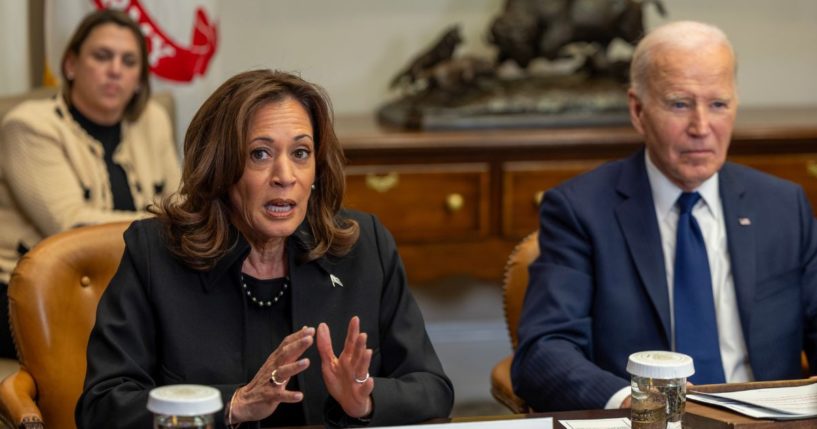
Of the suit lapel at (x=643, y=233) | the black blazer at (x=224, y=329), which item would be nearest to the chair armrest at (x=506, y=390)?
the suit lapel at (x=643, y=233)

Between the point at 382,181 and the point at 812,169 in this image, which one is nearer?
the point at 382,181

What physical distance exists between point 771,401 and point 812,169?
2.89 m

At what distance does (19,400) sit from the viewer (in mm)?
2416

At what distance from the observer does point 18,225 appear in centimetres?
397

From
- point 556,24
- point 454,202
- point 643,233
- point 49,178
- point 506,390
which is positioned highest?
point 556,24

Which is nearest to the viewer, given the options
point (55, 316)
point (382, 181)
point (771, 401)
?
point (771, 401)

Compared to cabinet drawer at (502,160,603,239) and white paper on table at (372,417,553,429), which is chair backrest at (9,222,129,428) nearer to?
white paper on table at (372,417,553,429)

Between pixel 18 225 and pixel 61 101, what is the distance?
0.47m

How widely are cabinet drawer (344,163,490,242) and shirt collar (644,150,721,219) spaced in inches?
68.5

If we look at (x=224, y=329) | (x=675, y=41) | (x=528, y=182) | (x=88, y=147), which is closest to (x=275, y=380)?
(x=224, y=329)

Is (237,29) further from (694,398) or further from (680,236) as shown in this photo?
(694,398)

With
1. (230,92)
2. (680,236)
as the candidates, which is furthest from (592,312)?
(230,92)

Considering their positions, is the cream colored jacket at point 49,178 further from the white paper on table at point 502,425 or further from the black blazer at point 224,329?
the white paper on table at point 502,425

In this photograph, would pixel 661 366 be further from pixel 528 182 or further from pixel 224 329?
pixel 528 182
